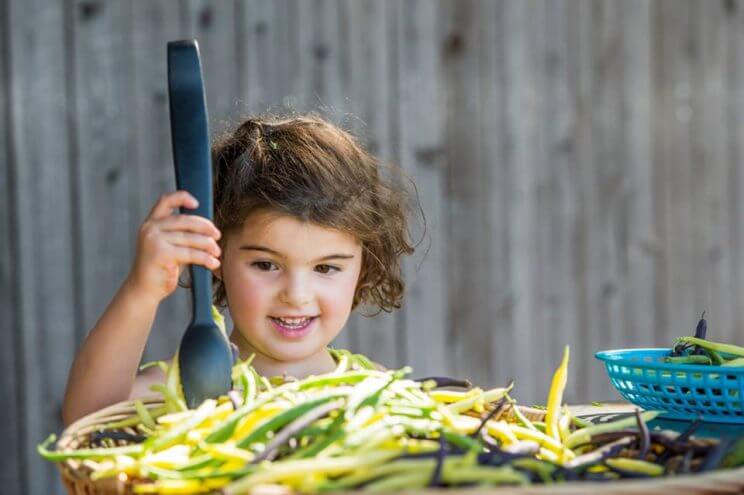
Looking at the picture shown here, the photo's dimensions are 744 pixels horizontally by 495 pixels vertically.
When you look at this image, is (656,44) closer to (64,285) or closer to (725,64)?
(725,64)

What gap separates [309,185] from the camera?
2.47 m

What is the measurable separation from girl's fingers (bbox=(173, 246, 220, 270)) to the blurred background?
2.37 m

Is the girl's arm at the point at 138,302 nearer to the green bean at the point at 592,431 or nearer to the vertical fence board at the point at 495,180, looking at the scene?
the green bean at the point at 592,431

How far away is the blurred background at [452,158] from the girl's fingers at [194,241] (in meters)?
2.36

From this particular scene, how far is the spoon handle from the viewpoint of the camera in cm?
161

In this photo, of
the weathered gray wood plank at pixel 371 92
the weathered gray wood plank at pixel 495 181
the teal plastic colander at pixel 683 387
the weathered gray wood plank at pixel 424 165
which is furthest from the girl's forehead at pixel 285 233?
the weathered gray wood plank at pixel 495 181

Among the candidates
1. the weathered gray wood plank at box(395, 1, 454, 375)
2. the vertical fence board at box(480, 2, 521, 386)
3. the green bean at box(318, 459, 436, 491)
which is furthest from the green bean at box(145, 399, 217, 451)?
the vertical fence board at box(480, 2, 521, 386)

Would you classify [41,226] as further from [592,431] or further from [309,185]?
[592,431]

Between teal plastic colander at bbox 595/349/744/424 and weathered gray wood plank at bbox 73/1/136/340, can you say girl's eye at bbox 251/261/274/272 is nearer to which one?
teal plastic colander at bbox 595/349/744/424

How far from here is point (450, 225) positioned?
4691 millimetres

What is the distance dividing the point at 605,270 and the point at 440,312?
1.01 meters

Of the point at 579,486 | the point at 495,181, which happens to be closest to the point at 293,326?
the point at 579,486

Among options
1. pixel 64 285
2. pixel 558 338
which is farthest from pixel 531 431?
pixel 558 338

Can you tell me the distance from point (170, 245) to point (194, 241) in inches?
2.4
